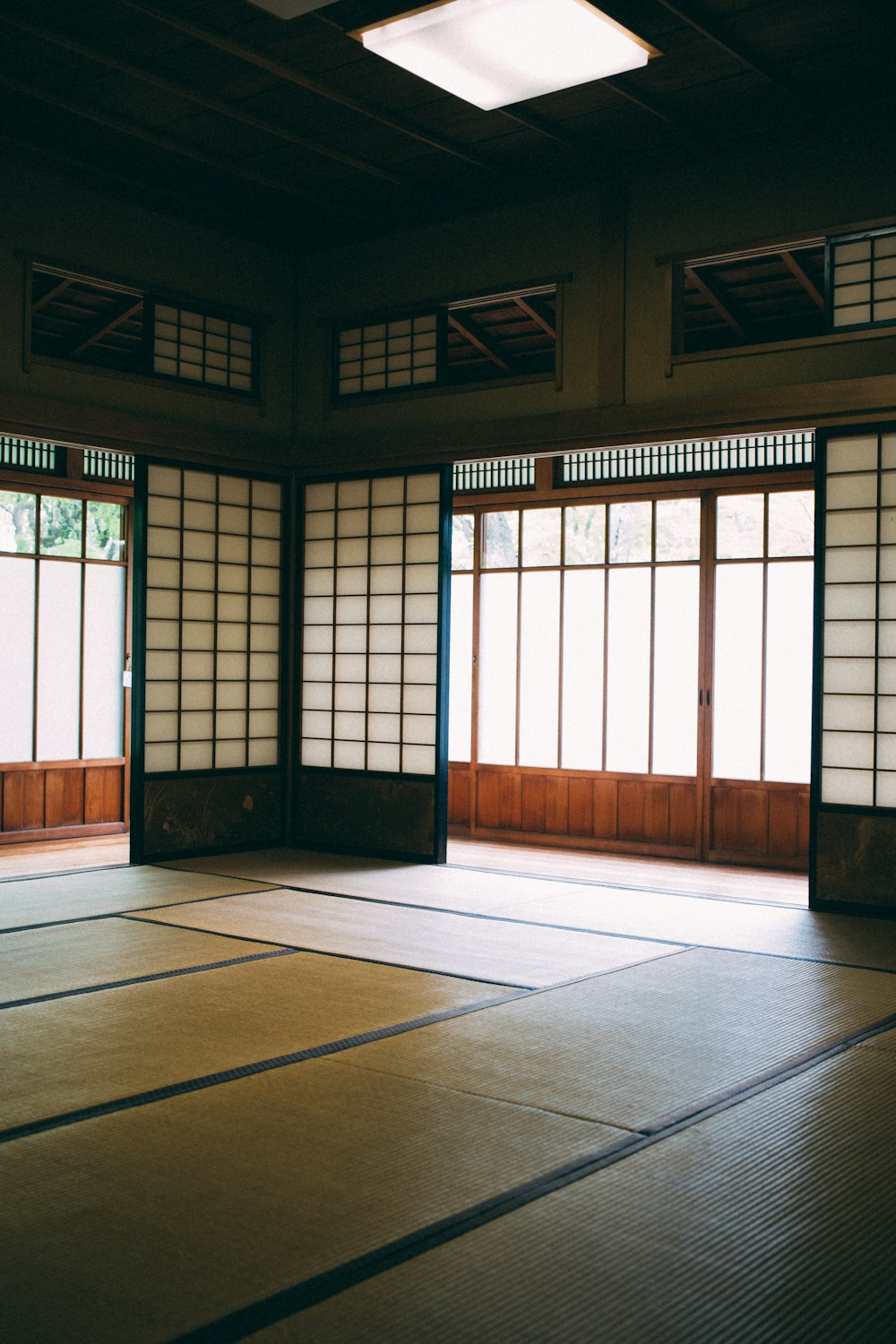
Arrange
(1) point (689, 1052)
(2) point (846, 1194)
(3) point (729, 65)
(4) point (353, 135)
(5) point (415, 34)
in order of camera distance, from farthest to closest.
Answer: (4) point (353, 135) < (3) point (729, 65) < (5) point (415, 34) < (1) point (689, 1052) < (2) point (846, 1194)

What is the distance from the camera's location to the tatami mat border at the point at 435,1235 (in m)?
1.77

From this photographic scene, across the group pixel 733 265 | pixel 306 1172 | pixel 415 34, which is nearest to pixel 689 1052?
pixel 306 1172

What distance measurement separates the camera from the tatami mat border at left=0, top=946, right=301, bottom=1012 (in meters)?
3.45

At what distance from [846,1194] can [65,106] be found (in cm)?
483

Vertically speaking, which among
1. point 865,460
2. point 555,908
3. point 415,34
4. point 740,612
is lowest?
point 555,908

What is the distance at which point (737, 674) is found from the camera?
6711mm

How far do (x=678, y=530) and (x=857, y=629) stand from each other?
2.00 metres

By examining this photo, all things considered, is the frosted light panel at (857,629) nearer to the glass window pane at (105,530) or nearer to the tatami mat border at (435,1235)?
the tatami mat border at (435,1235)

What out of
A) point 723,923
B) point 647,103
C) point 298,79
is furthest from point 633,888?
point 298,79

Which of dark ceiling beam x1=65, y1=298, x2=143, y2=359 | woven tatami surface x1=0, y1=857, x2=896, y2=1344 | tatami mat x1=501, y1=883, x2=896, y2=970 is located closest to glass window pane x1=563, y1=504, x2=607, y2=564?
tatami mat x1=501, y1=883, x2=896, y2=970

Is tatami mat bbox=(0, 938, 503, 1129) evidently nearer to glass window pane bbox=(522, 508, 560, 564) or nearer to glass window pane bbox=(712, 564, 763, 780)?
glass window pane bbox=(712, 564, 763, 780)

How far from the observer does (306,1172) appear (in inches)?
90.6

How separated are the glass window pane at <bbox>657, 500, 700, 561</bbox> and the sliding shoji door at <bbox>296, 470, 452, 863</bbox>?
139 centimetres

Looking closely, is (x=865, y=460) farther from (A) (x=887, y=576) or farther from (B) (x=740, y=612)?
(B) (x=740, y=612)
